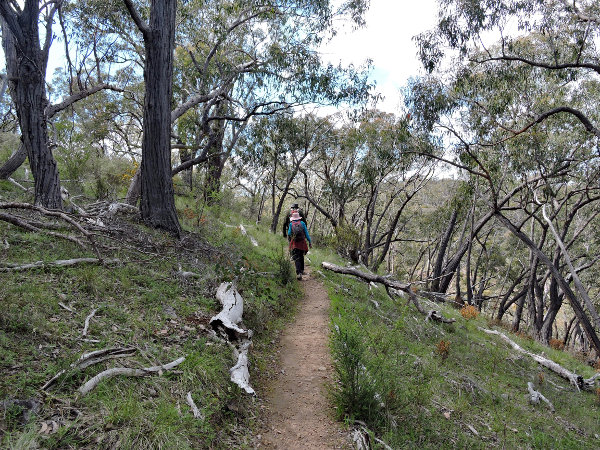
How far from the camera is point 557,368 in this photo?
8414 millimetres

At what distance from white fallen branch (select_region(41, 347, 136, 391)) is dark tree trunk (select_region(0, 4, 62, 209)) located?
406 centimetres

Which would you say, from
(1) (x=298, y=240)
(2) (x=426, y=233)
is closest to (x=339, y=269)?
(1) (x=298, y=240)

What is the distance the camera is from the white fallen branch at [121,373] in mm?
2463

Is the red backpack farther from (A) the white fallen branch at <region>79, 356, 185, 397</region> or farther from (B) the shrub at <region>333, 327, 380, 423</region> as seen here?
(A) the white fallen branch at <region>79, 356, 185, 397</region>

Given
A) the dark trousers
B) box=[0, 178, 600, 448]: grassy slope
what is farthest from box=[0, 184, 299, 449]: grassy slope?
the dark trousers

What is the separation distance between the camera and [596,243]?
1648cm

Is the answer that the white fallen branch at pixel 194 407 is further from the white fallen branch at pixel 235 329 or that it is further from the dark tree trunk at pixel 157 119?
the dark tree trunk at pixel 157 119

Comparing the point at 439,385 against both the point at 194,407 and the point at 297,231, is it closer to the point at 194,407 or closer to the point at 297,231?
the point at 194,407

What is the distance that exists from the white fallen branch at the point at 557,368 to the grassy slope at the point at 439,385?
186 mm

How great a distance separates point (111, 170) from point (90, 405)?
535 inches

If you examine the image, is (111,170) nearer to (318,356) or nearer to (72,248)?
(72,248)

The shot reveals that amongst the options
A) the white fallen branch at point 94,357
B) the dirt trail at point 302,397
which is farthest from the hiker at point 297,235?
the white fallen branch at point 94,357

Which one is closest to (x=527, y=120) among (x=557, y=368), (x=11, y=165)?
(x=557, y=368)

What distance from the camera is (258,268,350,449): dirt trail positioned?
323cm
